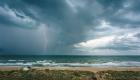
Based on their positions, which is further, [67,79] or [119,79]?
[119,79]

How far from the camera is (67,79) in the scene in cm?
1509

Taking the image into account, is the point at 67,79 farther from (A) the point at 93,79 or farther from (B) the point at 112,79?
(B) the point at 112,79

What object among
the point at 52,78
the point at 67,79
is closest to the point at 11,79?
the point at 52,78

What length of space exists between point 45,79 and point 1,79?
320 centimetres

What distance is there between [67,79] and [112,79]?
137 inches

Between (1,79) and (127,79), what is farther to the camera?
(127,79)

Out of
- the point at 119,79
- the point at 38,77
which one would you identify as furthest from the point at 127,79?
the point at 38,77

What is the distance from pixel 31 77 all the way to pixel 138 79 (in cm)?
808

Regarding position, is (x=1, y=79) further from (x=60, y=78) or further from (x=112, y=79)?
(x=112, y=79)

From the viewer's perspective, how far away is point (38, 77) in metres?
15.3

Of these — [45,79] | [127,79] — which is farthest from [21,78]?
[127,79]

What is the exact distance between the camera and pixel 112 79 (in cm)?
1586

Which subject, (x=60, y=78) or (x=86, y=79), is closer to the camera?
(x=86, y=79)

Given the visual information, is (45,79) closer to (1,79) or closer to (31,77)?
(31,77)
